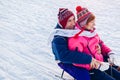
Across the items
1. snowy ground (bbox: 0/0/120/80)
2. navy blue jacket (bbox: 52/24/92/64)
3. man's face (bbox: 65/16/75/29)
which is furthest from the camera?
snowy ground (bbox: 0/0/120/80)

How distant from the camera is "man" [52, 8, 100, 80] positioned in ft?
11.4

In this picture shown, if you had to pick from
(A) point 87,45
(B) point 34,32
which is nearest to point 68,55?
(A) point 87,45

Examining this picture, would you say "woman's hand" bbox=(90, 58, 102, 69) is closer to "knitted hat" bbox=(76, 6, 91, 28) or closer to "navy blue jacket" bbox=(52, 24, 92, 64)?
"navy blue jacket" bbox=(52, 24, 92, 64)

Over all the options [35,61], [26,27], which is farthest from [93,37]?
[26,27]

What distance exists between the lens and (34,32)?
20.6ft

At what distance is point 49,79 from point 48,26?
2.85 meters

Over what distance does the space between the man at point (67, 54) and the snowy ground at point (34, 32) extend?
2.19ft

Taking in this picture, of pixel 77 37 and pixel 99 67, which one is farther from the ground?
pixel 77 37

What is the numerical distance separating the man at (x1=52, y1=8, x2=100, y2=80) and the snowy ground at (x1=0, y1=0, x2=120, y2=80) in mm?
666

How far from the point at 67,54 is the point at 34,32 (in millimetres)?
2892

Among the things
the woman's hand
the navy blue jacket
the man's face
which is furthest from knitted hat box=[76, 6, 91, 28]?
the woman's hand

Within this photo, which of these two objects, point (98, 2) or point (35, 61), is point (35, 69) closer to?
point (35, 61)

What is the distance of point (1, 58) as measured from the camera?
471 centimetres

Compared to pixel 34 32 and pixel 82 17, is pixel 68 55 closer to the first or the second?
pixel 82 17
